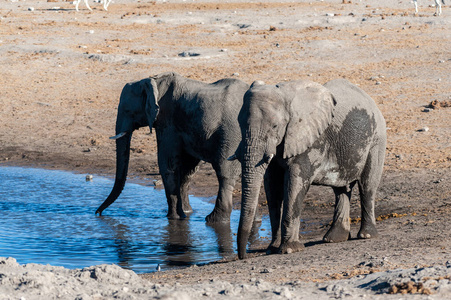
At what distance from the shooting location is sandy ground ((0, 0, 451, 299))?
18.9 ft

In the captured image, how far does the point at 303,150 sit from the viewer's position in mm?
7441

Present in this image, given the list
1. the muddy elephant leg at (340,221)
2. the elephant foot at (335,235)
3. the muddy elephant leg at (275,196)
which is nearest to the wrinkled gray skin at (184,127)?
the muddy elephant leg at (275,196)

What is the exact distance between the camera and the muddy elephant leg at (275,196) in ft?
25.9

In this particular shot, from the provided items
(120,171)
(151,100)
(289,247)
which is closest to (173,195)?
(120,171)

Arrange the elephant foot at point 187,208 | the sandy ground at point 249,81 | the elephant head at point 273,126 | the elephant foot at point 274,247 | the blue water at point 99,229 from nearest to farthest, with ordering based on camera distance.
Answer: the sandy ground at point 249,81, the elephant head at point 273,126, the elephant foot at point 274,247, the blue water at point 99,229, the elephant foot at point 187,208

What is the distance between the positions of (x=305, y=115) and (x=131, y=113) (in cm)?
385

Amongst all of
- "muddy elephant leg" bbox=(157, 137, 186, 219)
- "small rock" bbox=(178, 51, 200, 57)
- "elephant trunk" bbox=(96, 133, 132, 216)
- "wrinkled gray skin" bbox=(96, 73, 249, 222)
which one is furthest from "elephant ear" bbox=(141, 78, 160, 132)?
"small rock" bbox=(178, 51, 200, 57)

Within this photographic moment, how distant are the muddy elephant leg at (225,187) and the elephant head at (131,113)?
1286mm

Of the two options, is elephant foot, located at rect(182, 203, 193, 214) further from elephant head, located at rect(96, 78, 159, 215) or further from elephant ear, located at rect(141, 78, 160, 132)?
elephant ear, located at rect(141, 78, 160, 132)

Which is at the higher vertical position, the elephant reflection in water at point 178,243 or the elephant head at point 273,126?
the elephant head at point 273,126

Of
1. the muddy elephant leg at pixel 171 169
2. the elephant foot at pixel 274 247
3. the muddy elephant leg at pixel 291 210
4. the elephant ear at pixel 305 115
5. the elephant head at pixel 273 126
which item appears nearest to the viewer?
the elephant head at pixel 273 126

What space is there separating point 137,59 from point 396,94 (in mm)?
7363

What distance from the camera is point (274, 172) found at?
7930 millimetres

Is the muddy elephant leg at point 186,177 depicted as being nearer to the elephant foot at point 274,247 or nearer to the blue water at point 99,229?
the blue water at point 99,229
